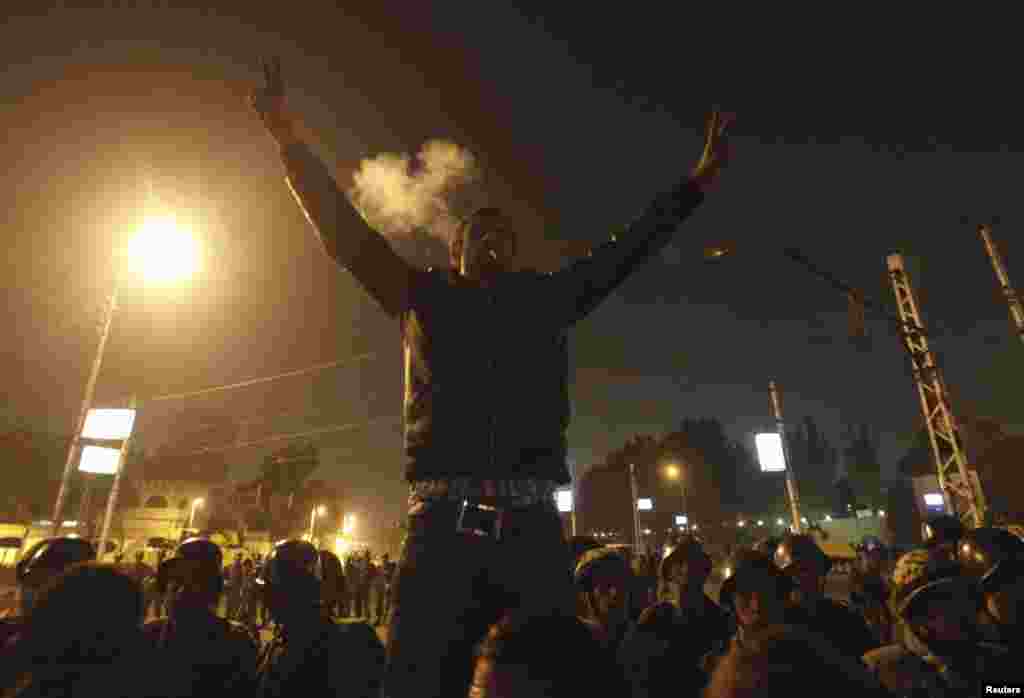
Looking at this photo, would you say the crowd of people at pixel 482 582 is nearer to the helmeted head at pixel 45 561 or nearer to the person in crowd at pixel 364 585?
the helmeted head at pixel 45 561

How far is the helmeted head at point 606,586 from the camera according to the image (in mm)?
5570

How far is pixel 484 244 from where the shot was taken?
268cm

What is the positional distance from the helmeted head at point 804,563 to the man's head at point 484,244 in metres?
4.72

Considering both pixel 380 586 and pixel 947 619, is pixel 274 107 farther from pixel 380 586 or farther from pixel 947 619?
pixel 380 586

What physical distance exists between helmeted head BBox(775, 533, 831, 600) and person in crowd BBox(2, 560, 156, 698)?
17.5 feet

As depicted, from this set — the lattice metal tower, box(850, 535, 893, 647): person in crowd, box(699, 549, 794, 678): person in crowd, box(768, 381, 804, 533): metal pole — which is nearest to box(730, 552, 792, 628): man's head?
box(699, 549, 794, 678): person in crowd

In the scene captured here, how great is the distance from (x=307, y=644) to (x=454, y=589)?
3.12m

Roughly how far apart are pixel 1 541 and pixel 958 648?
38.5 meters

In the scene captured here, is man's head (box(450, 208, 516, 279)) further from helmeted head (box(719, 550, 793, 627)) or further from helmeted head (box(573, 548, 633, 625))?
helmeted head (box(573, 548, 633, 625))

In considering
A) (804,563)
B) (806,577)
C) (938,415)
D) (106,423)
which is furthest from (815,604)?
(106,423)

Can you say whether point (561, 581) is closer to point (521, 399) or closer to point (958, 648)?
point (521, 399)

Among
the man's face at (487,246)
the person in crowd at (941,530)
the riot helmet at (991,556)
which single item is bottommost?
the riot helmet at (991,556)

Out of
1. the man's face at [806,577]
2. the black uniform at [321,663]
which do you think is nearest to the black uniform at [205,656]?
the black uniform at [321,663]

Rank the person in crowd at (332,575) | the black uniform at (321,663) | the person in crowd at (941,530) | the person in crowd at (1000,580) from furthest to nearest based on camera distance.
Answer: the person in crowd at (941,530) < the person in crowd at (332,575) < the black uniform at (321,663) < the person in crowd at (1000,580)
